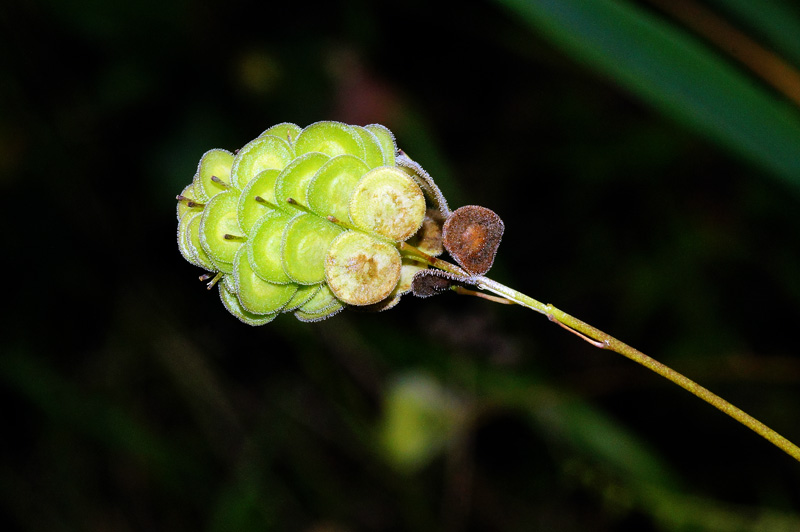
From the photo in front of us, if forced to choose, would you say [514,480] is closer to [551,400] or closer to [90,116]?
[551,400]

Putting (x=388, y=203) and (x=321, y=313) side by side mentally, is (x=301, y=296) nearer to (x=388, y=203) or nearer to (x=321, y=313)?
(x=321, y=313)

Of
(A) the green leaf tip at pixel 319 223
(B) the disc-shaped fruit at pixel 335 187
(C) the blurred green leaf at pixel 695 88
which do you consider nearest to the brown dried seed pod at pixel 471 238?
(A) the green leaf tip at pixel 319 223

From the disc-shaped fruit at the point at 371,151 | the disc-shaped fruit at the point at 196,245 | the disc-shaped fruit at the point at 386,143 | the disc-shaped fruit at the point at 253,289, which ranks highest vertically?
the disc-shaped fruit at the point at 386,143

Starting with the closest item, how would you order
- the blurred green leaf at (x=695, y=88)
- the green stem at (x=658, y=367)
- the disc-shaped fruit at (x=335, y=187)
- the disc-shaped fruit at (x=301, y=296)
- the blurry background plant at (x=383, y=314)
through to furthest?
1. the green stem at (x=658, y=367)
2. the disc-shaped fruit at (x=335, y=187)
3. the disc-shaped fruit at (x=301, y=296)
4. the blurred green leaf at (x=695, y=88)
5. the blurry background plant at (x=383, y=314)

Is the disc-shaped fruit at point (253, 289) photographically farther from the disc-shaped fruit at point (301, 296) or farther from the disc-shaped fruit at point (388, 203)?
the disc-shaped fruit at point (388, 203)

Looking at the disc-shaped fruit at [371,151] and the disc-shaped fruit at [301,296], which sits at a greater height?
the disc-shaped fruit at [371,151]

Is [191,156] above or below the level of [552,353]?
below

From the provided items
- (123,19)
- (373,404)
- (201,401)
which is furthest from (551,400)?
(123,19)
